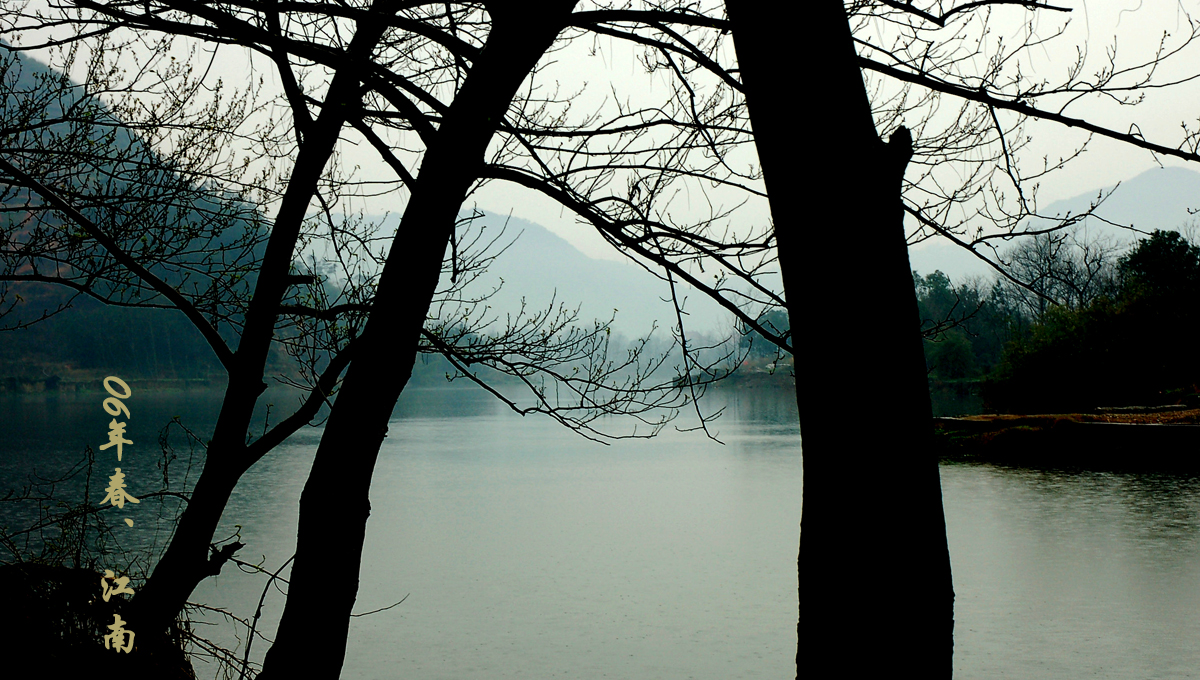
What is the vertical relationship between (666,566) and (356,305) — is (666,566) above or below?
below

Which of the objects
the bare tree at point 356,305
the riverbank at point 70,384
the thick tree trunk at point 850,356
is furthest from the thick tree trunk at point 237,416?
the riverbank at point 70,384

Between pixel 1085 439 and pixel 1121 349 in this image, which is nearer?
pixel 1085 439

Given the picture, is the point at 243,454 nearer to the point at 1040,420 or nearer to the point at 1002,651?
the point at 1002,651

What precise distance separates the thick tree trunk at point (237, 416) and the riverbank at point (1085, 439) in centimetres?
1457

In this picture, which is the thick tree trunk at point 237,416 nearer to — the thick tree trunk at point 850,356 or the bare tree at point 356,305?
the bare tree at point 356,305

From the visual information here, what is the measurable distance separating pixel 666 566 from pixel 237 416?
8.42m

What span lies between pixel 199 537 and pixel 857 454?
321cm

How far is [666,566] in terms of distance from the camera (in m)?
11.5

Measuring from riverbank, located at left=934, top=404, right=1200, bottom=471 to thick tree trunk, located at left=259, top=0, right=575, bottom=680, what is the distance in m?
15.3

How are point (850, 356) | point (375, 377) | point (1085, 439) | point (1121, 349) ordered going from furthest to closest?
point (1121, 349), point (1085, 439), point (375, 377), point (850, 356)

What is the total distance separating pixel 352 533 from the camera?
8.63ft

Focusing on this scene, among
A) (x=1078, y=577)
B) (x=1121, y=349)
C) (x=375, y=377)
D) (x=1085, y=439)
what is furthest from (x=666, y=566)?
(x=1121, y=349)

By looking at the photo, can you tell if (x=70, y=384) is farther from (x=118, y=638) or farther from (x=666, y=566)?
(x=118, y=638)

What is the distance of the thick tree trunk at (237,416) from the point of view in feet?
12.4
